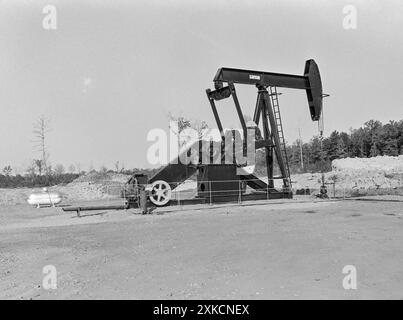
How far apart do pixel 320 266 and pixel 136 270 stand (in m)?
2.26

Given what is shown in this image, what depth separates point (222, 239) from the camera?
290 inches

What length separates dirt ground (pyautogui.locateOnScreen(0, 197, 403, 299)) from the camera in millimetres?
4340

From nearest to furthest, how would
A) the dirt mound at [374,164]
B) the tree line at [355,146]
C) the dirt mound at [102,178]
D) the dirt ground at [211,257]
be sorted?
1. the dirt ground at [211,257]
2. the dirt mound at [102,178]
3. the dirt mound at [374,164]
4. the tree line at [355,146]

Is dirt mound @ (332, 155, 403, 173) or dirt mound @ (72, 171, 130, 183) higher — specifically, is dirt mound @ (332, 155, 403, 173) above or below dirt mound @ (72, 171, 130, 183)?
above

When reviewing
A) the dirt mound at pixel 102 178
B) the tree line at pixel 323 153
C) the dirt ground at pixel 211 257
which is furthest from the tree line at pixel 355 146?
the dirt ground at pixel 211 257

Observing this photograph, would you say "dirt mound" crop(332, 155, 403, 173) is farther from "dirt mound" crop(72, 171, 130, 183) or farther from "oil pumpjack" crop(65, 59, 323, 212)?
"oil pumpjack" crop(65, 59, 323, 212)

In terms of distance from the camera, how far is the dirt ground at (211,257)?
4340mm

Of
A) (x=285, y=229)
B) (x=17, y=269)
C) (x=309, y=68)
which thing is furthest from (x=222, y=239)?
(x=309, y=68)

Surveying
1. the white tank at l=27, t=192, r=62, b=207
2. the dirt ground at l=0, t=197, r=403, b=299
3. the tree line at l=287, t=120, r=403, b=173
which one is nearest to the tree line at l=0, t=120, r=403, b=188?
the tree line at l=287, t=120, r=403, b=173

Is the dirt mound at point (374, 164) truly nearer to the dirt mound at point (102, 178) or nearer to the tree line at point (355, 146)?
the tree line at point (355, 146)

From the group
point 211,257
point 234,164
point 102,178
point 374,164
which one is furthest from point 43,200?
point 374,164

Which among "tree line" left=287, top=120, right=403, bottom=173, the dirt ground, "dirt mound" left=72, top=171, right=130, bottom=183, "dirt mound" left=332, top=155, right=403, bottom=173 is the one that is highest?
"tree line" left=287, top=120, right=403, bottom=173

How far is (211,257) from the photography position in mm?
5895
